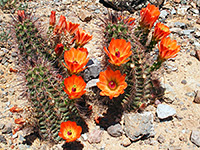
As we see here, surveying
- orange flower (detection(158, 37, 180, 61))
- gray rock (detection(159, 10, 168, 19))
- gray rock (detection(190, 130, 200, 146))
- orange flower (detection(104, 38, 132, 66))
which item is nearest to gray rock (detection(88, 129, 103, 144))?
orange flower (detection(104, 38, 132, 66))

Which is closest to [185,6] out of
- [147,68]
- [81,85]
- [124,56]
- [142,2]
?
[142,2]

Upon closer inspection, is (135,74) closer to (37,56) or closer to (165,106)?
(165,106)

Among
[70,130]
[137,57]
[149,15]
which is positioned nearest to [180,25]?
[149,15]

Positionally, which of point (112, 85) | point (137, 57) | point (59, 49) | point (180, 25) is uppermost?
point (180, 25)

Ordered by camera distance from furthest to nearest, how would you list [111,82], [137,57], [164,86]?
[164,86], [137,57], [111,82]

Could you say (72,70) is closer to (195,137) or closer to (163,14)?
(195,137)

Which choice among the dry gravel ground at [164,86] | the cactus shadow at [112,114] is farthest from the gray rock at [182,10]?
the cactus shadow at [112,114]
